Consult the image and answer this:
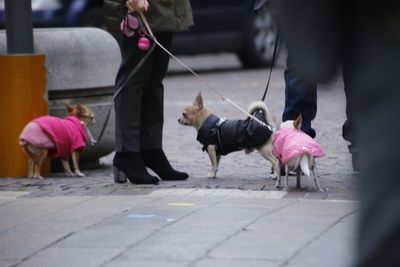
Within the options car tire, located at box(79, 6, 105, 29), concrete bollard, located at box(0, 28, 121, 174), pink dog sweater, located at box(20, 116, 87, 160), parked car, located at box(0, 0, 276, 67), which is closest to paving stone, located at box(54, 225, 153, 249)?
pink dog sweater, located at box(20, 116, 87, 160)

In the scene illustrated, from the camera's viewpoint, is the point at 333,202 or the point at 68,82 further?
the point at 68,82

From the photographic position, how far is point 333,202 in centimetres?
594

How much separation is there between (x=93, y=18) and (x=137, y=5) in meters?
9.89

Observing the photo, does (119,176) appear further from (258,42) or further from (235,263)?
(258,42)

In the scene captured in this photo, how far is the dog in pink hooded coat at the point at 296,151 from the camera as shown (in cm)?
623

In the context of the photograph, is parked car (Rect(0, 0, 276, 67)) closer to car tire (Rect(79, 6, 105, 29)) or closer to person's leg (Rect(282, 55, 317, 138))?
car tire (Rect(79, 6, 105, 29))

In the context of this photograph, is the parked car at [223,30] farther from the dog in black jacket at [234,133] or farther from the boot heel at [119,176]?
the boot heel at [119,176]

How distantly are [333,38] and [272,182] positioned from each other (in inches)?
189

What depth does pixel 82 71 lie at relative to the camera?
7910 mm

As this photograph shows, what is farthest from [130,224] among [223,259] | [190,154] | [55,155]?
[190,154]

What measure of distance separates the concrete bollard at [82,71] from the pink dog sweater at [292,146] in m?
1.93

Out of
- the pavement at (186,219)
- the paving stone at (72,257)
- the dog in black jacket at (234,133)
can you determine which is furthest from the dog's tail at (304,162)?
the paving stone at (72,257)

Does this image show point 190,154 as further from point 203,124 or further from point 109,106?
point 203,124

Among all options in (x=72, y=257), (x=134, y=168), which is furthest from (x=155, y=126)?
(x=72, y=257)
